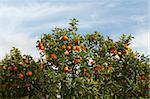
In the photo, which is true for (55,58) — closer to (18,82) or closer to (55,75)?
(55,75)

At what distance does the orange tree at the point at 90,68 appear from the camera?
379 inches

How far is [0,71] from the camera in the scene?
10258 millimetres

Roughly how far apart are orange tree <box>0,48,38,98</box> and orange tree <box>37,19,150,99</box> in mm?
295

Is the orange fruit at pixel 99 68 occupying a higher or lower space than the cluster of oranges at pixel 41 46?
lower

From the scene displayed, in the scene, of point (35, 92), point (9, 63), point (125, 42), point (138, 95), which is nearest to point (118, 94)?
point (138, 95)

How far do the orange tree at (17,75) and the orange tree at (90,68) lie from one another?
29 cm

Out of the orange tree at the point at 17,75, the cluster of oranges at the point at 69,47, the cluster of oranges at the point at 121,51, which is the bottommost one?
the orange tree at the point at 17,75

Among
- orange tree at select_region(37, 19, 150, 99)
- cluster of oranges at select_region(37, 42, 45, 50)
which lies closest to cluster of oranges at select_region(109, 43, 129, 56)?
orange tree at select_region(37, 19, 150, 99)

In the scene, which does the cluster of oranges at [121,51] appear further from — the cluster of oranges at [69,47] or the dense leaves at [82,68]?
the cluster of oranges at [69,47]

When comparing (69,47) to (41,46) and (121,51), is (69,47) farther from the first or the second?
(121,51)

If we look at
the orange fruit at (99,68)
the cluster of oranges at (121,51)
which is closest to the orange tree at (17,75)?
the orange fruit at (99,68)

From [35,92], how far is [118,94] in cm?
231

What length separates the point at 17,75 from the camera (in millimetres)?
9836

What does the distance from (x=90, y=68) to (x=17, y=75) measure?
1.81 meters
